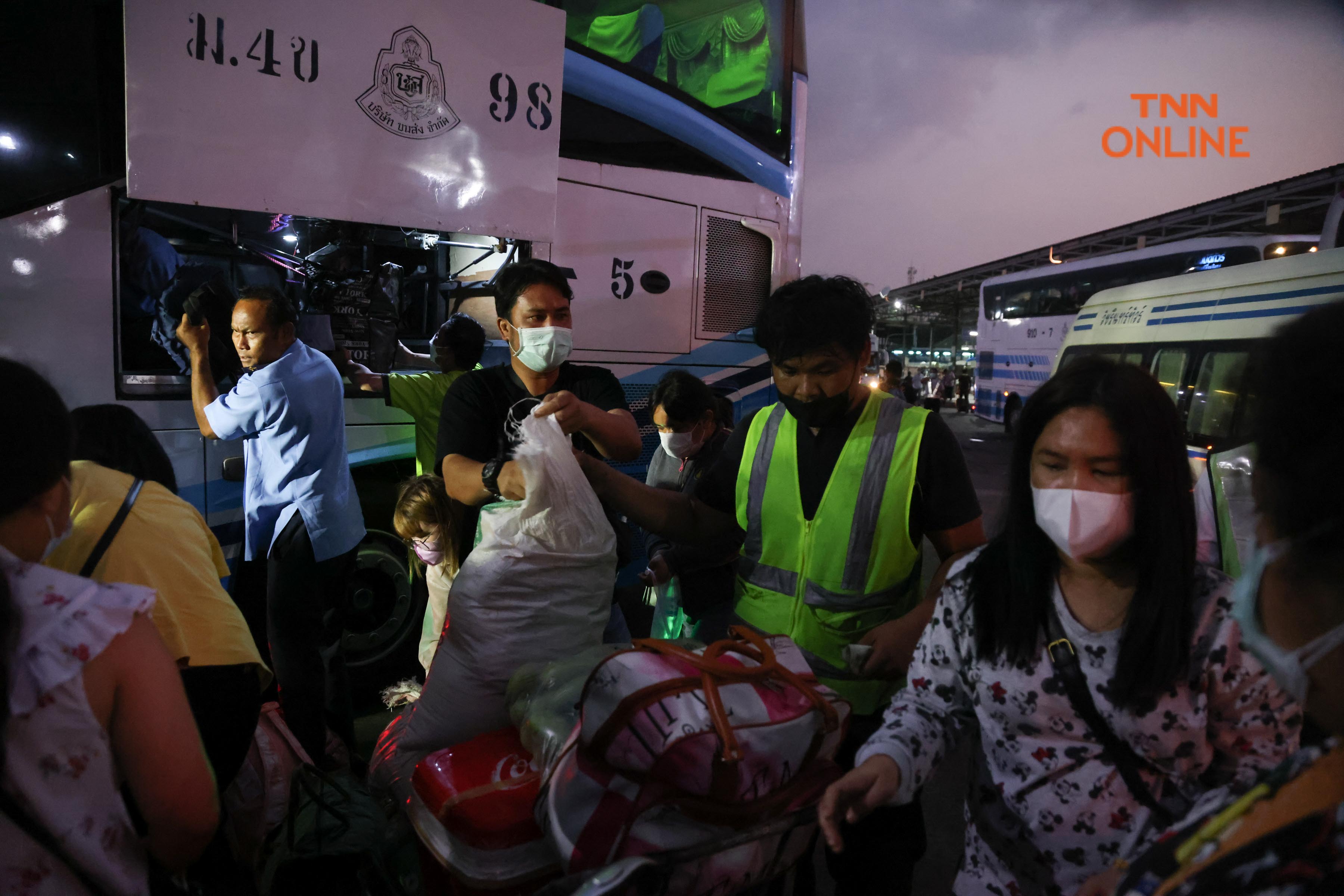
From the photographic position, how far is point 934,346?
200 ft

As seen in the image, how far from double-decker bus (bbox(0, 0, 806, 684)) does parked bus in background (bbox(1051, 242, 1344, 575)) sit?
2602 millimetres

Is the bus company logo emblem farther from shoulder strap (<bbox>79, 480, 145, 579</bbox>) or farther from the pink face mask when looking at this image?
shoulder strap (<bbox>79, 480, 145, 579</bbox>)

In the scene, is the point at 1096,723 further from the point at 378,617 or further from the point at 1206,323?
the point at 1206,323

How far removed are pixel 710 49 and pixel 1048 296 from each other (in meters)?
17.9

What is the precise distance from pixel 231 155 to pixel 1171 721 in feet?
11.3

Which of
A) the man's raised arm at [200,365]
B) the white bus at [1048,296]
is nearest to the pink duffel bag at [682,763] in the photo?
the man's raised arm at [200,365]

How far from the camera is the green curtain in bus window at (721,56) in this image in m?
4.63

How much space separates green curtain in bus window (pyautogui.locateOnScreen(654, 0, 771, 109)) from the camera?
4.63 meters

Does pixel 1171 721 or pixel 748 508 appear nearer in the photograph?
pixel 1171 721

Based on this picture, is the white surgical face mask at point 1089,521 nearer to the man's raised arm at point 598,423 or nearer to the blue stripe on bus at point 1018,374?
the man's raised arm at point 598,423

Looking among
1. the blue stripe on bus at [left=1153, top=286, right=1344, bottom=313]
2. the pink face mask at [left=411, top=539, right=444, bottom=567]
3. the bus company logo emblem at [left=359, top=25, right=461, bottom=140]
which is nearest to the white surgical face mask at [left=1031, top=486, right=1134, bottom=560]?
the pink face mask at [left=411, top=539, right=444, bottom=567]

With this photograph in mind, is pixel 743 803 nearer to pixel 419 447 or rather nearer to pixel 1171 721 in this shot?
pixel 1171 721

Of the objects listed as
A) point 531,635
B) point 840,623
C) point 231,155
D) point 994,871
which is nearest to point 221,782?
point 531,635

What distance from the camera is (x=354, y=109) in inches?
126
